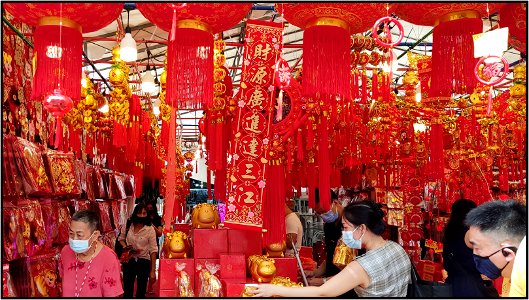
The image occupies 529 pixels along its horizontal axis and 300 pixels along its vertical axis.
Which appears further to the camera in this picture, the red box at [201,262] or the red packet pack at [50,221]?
the red packet pack at [50,221]

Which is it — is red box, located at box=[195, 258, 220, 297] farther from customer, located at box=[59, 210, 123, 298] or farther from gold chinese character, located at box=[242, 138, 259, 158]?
gold chinese character, located at box=[242, 138, 259, 158]

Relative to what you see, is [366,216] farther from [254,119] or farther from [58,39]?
[58,39]

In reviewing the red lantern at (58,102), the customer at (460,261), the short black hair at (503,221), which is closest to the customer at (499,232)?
the short black hair at (503,221)

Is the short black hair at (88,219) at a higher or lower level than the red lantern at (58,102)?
lower

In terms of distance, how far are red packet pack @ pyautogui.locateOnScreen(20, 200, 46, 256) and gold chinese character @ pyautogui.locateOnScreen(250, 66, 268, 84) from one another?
2.03 metres

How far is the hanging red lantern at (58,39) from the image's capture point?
8.31ft

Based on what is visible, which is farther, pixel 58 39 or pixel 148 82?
pixel 148 82

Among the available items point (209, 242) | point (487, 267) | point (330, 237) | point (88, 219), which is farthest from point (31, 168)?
point (487, 267)

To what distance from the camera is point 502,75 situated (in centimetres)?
265

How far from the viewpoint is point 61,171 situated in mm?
5223

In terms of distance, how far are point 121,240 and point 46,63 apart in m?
4.46

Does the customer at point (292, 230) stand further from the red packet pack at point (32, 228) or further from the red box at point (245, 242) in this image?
the red packet pack at point (32, 228)

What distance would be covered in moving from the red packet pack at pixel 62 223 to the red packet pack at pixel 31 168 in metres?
0.56

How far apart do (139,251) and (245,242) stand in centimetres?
302
